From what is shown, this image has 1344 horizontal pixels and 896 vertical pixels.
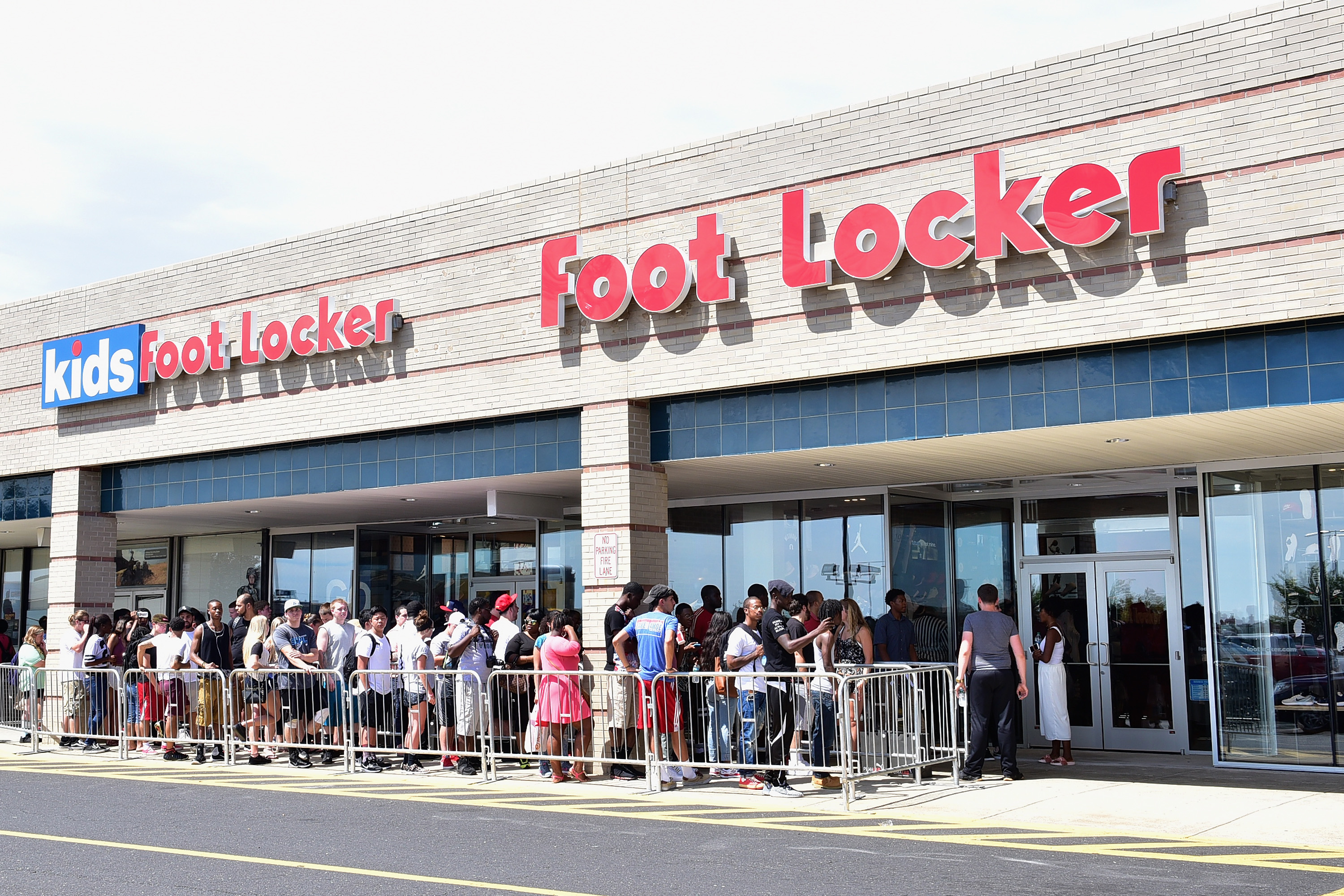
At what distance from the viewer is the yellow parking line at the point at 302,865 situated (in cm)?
779

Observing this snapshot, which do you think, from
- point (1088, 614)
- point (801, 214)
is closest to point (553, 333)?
point (801, 214)

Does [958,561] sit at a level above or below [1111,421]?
below

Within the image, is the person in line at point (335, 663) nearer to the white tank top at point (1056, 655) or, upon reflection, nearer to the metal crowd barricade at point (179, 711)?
the metal crowd barricade at point (179, 711)

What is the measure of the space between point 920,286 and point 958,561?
17.7ft

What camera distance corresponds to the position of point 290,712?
589 inches

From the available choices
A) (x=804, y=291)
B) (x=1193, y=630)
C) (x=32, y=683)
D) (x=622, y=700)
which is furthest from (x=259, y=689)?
(x=1193, y=630)

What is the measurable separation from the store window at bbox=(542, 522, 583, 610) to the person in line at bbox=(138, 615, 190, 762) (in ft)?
20.9

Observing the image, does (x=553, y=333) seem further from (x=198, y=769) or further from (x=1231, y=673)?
(x=1231, y=673)

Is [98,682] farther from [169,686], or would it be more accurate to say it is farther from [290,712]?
[290,712]

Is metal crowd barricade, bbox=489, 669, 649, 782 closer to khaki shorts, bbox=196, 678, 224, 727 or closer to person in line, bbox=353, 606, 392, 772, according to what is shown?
person in line, bbox=353, 606, 392, 772

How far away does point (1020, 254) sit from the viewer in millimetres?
12383

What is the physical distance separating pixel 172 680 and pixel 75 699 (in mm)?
2548

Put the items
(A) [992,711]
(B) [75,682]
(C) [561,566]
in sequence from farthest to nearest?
(C) [561,566], (B) [75,682], (A) [992,711]

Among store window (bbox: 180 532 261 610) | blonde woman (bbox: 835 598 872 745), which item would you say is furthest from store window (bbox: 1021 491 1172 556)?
store window (bbox: 180 532 261 610)
